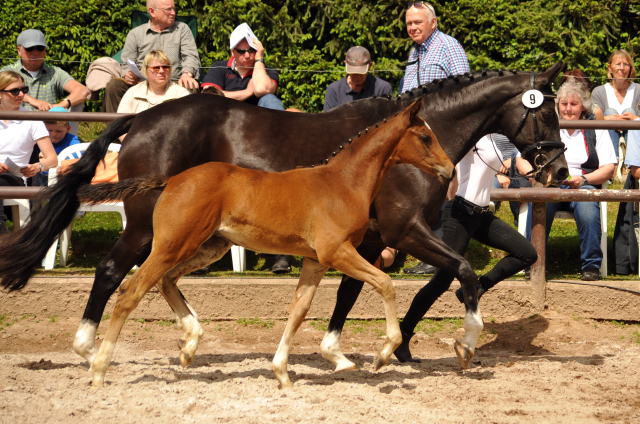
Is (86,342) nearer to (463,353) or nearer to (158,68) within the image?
(463,353)

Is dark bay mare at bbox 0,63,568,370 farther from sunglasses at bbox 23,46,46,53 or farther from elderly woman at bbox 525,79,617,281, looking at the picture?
sunglasses at bbox 23,46,46,53

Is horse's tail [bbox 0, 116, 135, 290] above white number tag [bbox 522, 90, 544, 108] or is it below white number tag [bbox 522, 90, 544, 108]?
below

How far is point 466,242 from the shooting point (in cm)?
523

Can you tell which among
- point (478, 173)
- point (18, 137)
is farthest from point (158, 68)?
point (478, 173)

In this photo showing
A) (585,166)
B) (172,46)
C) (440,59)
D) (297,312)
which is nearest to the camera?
(297,312)

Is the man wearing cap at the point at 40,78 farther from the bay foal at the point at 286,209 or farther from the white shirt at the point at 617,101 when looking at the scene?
the white shirt at the point at 617,101

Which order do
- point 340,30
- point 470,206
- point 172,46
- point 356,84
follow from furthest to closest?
point 340,30
point 172,46
point 356,84
point 470,206

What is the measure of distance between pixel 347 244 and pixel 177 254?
984mm

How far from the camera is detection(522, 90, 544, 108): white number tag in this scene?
16.1 feet

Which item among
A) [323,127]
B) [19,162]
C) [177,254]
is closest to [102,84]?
[19,162]

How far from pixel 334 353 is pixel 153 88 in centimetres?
328

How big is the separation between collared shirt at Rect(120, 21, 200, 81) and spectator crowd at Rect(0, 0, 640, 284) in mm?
11

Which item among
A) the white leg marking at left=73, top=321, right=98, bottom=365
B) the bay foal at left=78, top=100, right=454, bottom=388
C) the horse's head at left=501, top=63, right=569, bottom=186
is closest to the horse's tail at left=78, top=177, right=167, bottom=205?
the bay foal at left=78, top=100, right=454, bottom=388

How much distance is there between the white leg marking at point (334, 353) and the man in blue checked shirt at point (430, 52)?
2115mm
